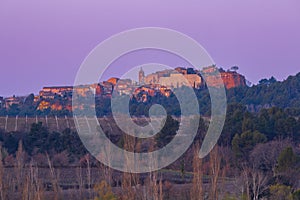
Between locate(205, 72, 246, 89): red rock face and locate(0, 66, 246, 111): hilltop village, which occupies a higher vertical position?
locate(205, 72, 246, 89): red rock face

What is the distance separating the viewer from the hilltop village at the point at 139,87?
28.2 m

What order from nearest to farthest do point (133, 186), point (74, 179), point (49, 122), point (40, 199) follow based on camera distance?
1. point (40, 199)
2. point (133, 186)
3. point (74, 179)
4. point (49, 122)

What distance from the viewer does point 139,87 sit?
103 ft

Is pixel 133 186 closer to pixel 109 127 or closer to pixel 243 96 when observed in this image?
pixel 109 127

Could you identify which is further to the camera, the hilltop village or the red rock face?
the red rock face

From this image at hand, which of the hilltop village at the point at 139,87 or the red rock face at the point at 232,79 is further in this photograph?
the red rock face at the point at 232,79

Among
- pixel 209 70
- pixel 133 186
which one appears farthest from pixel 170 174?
pixel 209 70

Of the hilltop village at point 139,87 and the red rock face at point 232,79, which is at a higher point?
the red rock face at point 232,79

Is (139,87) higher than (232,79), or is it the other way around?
(232,79)

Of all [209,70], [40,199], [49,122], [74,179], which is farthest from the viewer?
[209,70]

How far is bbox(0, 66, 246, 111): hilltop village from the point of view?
28.2 metres

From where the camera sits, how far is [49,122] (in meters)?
30.1

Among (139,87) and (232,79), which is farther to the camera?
(232,79)

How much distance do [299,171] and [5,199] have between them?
7.41 m
